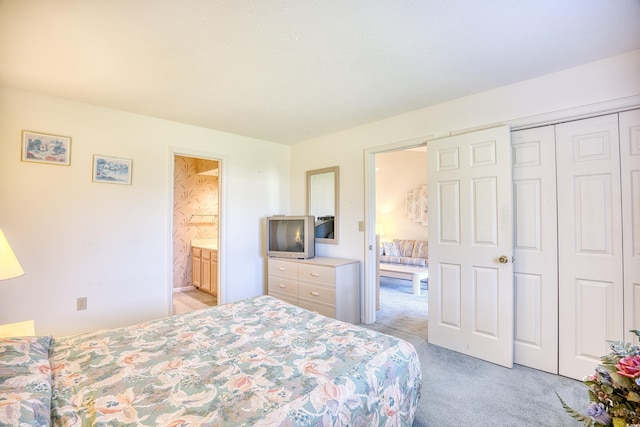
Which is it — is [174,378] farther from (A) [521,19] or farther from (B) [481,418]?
(A) [521,19]

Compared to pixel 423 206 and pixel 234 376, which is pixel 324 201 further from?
pixel 234 376

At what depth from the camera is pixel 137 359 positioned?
1.38 meters

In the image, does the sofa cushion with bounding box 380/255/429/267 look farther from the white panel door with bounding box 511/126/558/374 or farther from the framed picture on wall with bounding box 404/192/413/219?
the white panel door with bounding box 511/126/558/374

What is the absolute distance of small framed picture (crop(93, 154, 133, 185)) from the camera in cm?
295

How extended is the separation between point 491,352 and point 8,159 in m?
4.46

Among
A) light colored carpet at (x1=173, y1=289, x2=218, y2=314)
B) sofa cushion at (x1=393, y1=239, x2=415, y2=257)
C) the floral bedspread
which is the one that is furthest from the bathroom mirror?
sofa cushion at (x1=393, y1=239, x2=415, y2=257)

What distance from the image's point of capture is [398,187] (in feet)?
21.3

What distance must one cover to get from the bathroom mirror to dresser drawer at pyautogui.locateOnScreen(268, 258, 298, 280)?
0.57 m

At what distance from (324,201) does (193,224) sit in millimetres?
2600

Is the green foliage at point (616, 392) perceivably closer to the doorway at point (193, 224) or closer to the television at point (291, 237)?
the television at point (291, 237)

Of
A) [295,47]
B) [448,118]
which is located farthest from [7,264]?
[448,118]

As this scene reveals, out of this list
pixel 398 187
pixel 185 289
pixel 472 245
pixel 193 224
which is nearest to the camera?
pixel 472 245

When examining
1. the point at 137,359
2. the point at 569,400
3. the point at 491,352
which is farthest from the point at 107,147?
the point at 569,400

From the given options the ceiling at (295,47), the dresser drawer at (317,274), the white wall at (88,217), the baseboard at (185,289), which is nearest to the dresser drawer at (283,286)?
the dresser drawer at (317,274)
